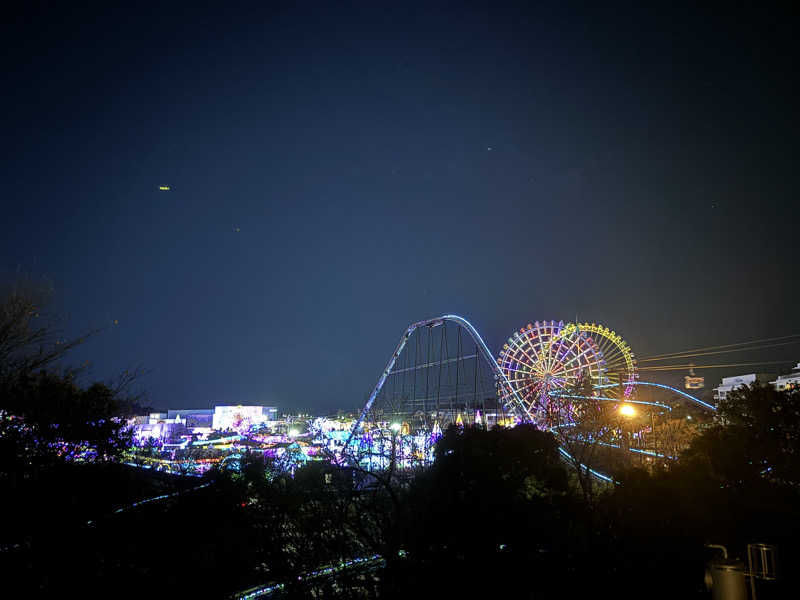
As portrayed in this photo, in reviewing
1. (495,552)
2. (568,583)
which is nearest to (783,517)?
(568,583)

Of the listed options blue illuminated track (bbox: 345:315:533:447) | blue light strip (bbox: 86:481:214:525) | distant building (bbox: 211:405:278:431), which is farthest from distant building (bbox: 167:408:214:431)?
blue light strip (bbox: 86:481:214:525)

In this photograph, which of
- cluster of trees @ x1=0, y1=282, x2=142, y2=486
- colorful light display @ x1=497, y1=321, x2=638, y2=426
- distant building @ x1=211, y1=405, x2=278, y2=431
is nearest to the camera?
cluster of trees @ x1=0, y1=282, x2=142, y2=486

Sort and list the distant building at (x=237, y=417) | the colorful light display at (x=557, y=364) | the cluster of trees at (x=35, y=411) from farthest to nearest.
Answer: the distant building at (x=237, y=417), the colorful light display at (x=557, y=364), the cluster of trees at (x=35, y=411)

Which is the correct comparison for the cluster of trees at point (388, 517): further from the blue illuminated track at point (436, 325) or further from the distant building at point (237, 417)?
the distant building at point (237, 417)

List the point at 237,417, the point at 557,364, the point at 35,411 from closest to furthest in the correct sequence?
the point at 35,411 → the point at 557,364 → the point at 237,417

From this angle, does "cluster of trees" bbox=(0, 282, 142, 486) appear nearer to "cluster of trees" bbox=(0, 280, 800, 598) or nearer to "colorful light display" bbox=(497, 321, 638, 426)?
"cluster of trees" bbox=(0, 280, 800, 598)

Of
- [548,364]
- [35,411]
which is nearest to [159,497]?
[35,411]

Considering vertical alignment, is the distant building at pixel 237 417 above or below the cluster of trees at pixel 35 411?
below

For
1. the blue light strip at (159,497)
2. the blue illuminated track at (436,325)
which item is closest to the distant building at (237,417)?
the blue illuminated track at (436,325)

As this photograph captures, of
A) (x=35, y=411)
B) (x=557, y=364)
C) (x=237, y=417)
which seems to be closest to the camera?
(x=35, y=411)

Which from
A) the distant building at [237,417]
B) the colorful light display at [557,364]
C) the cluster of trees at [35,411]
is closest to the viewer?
the cluster of trees at [35,411]

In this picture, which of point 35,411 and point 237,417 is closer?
point 35,411

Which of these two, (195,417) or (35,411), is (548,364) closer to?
(35,411)
